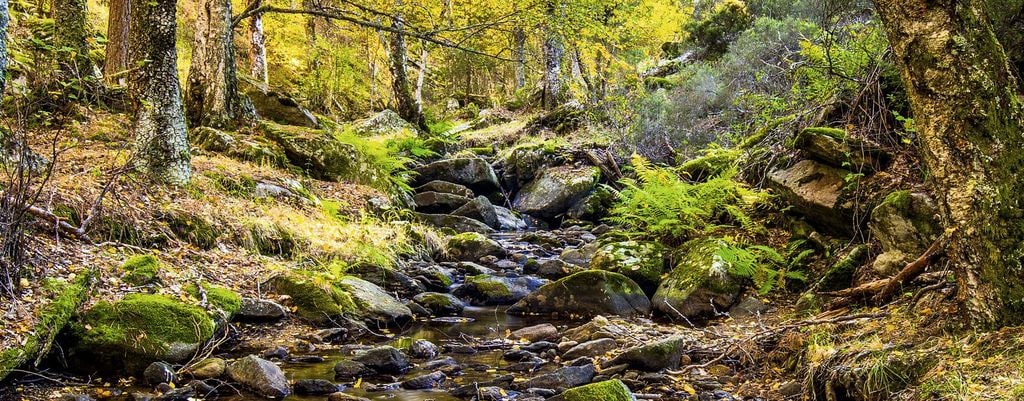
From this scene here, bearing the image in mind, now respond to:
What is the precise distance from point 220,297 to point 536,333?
281 cm

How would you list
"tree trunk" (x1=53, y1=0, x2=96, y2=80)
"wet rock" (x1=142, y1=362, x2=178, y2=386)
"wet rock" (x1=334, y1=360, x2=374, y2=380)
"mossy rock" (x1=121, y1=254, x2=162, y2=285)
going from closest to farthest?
"wet rock" (x1=142, y1=362, x2=178, y2=386) < "wet rock" (x1=334, y1=360, x2=374, y2=380) < "mossy rock" (x1=121, y1=254, x2=162, y2=285) < "tree trunk" (x1=53, y1=0, x2=96, y2=80)

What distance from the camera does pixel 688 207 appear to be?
8.03 m

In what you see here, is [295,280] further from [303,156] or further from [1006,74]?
[1006,74]

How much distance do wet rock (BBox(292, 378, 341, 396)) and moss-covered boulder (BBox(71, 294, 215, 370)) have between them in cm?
100

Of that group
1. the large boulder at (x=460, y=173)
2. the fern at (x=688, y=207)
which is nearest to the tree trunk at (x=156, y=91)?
the fern at (x=688, y=207)

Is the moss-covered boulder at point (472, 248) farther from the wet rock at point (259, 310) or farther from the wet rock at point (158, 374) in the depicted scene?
the wet rock at point (158, 374)

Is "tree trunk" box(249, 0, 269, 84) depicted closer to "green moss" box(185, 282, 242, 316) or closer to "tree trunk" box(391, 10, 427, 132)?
"tree trunk" box(391, 10, 427, 132)

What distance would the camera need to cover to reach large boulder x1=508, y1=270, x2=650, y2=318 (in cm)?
692

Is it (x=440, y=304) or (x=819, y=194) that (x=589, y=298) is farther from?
(x=819, y=194)

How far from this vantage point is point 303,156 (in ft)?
34.6

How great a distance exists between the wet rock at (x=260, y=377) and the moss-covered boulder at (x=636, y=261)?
442 cm

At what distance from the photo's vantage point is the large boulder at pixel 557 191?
1373cm

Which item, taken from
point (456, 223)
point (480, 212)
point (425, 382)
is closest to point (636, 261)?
point (425, 382)

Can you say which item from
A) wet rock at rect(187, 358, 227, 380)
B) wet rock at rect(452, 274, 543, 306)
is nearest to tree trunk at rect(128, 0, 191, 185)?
wet rock at rect(187, 358, 227, 380)
